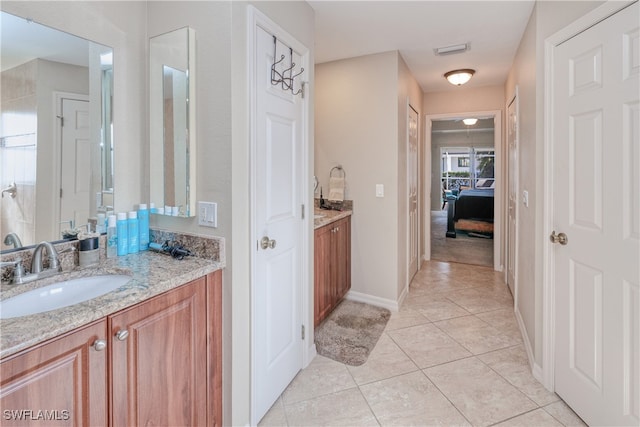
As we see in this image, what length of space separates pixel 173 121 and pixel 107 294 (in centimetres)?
88

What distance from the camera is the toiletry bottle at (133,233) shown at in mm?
1605

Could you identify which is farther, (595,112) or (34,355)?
(595,112)

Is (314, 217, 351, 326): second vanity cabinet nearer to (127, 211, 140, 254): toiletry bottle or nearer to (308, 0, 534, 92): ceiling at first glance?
(127, 211, 140, 254): toiletry bottle

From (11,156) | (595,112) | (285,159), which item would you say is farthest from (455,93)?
(11,156)

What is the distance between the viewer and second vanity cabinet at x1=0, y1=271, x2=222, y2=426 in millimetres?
912

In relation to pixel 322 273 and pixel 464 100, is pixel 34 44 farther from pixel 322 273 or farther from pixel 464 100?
pixel 464 100

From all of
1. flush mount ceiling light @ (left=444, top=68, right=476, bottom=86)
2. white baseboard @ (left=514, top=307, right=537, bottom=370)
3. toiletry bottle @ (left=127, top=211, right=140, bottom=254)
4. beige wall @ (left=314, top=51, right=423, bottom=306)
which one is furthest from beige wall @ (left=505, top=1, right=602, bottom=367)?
toiletry bottle @ (left=127, top=211, right=140, bottom=254)

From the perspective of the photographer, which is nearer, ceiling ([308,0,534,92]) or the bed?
ceiling ([308,0,534,92])

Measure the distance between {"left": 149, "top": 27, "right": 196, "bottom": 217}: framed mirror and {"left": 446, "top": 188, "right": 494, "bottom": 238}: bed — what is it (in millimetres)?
6147

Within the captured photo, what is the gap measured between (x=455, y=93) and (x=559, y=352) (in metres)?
3.48

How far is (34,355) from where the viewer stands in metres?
0.89

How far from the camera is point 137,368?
46.2 inches

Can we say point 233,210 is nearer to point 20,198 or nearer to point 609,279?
point 20,198

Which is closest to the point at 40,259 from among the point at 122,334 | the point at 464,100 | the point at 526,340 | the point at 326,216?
the point at 122,334
